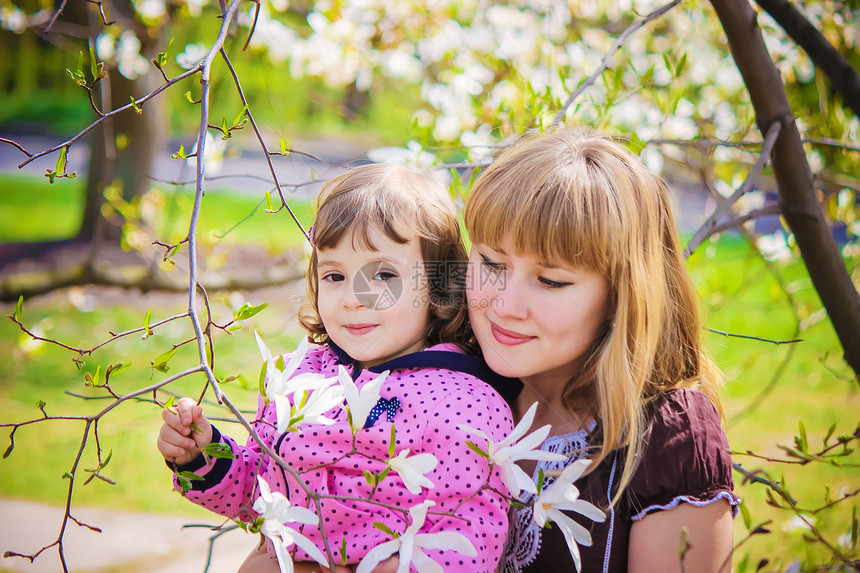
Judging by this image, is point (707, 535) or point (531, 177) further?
point (531, 177)

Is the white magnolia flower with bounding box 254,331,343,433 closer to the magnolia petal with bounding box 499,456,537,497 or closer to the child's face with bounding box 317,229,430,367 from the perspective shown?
the magnolia petal with bounding box 499,456,537,497

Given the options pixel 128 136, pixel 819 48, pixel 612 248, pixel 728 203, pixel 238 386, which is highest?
pixel 819 48

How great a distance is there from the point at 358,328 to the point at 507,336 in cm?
31

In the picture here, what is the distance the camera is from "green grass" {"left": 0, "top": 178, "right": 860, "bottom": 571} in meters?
2.89

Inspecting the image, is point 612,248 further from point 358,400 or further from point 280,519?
point 280,519

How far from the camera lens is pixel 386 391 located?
146 cm

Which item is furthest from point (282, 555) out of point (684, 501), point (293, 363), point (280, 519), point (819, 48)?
point (819, 48)

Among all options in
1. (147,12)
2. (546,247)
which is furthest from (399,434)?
(147,12)

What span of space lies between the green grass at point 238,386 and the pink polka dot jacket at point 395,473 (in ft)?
1.67

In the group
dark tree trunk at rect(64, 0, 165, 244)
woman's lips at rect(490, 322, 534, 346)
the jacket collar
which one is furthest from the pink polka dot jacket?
dark tree trunk at rect(64, 0, 165, 244)

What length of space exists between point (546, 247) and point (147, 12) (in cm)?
243

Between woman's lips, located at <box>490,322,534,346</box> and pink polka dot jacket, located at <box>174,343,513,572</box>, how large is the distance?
11cm

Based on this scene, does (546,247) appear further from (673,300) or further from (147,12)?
(147,12)

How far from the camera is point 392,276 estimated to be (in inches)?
58.1
